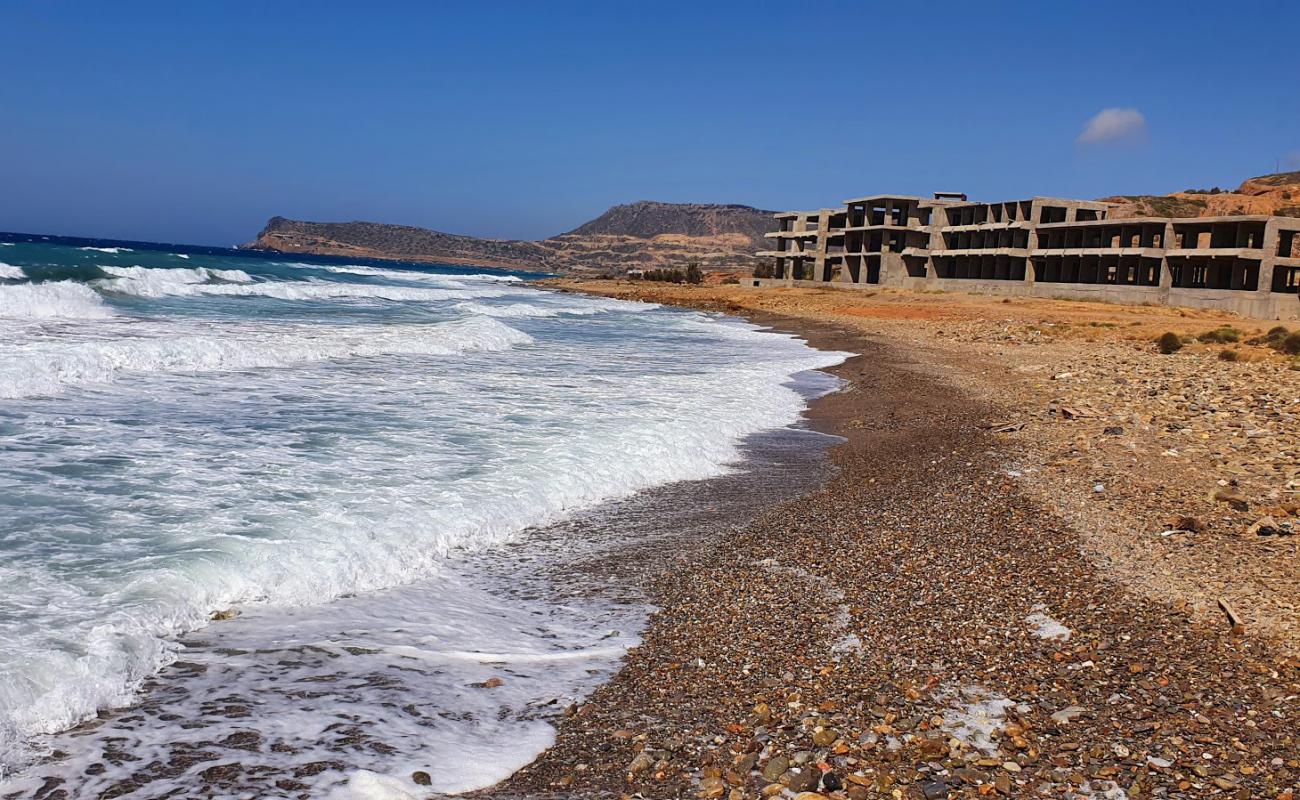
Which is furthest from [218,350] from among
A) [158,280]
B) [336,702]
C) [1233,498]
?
[158,280]

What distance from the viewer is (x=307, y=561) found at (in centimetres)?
616

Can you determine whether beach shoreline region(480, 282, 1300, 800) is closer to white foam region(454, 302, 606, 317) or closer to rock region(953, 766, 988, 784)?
rock region(953, 766, 988, 784)

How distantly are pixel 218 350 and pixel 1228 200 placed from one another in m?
88.7

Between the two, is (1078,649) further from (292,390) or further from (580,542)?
(292,390)

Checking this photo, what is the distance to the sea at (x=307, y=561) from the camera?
4.00 meters

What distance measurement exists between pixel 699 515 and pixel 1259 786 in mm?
5338

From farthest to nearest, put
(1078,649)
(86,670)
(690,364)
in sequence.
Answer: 1. (690,364)
2. (1078,649)
3. (86,670)

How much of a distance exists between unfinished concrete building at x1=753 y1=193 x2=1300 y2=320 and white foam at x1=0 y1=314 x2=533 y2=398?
3225 centimetres

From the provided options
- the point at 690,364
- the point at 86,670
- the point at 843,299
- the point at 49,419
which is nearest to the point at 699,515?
the point at 86,670

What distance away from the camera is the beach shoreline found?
11.9 ft

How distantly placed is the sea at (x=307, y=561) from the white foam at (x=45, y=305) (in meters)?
9.73

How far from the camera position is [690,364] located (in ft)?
68.5

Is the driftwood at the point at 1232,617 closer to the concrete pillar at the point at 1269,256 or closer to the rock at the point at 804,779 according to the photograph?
the rock at the point at 804,779

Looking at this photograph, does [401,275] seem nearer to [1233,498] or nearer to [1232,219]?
[1232,219]
